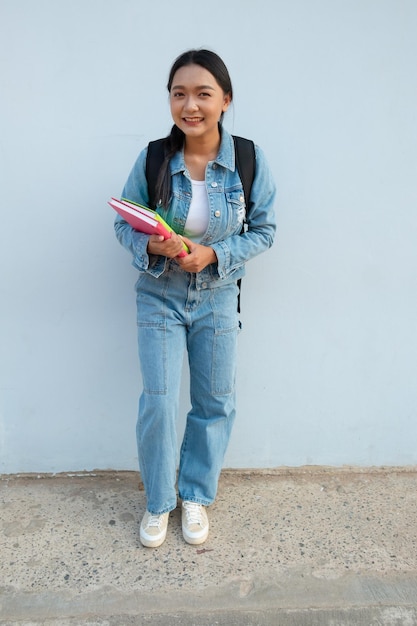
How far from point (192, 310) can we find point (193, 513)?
90cm

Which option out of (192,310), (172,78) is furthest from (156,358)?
(172,78)

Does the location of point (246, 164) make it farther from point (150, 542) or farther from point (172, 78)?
point (150, 542)

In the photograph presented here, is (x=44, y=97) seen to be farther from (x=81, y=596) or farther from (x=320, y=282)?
(x=81, y=596)

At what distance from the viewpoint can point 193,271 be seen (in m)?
2.13

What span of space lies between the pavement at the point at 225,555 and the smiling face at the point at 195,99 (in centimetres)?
170

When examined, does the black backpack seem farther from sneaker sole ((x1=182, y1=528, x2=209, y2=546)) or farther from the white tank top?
sneaker sole ((x1=182, y1=528, x2=209, y2=546))

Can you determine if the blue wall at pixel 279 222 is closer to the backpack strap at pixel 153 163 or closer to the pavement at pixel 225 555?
the pavement at pixel 225 555

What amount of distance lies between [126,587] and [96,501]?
577mm

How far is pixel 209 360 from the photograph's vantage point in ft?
7.77

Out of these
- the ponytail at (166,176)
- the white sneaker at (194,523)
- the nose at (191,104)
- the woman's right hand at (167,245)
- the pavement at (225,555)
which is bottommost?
the pavement at (225,555)

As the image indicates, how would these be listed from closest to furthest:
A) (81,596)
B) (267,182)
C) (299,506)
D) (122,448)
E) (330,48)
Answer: (81,596) < (267,182) < (330,48) < (299,506) < (122,448)

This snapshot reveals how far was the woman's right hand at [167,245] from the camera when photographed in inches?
80.0

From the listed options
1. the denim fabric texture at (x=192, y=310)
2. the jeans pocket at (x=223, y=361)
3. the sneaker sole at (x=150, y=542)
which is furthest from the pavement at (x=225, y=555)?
the jeans pocket at (x=223, y=361)

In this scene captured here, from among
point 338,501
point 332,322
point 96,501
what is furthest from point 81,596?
point 332,322
